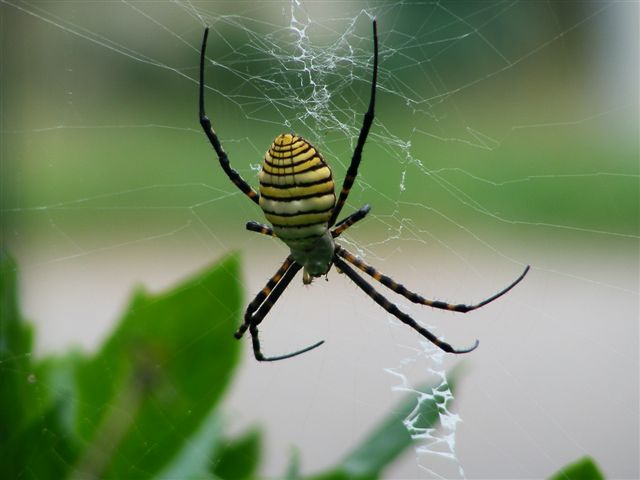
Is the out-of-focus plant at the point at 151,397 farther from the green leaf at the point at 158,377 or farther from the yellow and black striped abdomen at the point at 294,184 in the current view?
the yellow and black striped abdomen at the point at 294,184

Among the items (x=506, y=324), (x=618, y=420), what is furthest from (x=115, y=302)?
(x=618, y=420)

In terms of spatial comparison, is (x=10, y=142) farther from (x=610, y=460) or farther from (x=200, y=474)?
(x=610, y=460)

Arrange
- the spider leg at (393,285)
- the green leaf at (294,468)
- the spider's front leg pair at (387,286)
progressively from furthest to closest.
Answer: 1. the spider leg at (393,285)
2. the spider's front leg pair at (387,286)
3. the green leaf at (294,468)

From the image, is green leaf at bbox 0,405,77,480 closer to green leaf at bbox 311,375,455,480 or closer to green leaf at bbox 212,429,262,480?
green leaf at bbox 212,429,262,480

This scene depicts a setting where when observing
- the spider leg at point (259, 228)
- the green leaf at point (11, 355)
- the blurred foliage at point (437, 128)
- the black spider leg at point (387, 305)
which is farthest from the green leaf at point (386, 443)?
the blurred foliage at point (437, 128)

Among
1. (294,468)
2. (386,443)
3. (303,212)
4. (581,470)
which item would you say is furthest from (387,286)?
(581,470)

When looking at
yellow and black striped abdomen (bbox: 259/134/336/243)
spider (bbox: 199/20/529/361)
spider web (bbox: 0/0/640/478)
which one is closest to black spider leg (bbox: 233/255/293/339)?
spider (bbox: 199/20/529/361)

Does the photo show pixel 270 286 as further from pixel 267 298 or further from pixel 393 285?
pixel 393 285
